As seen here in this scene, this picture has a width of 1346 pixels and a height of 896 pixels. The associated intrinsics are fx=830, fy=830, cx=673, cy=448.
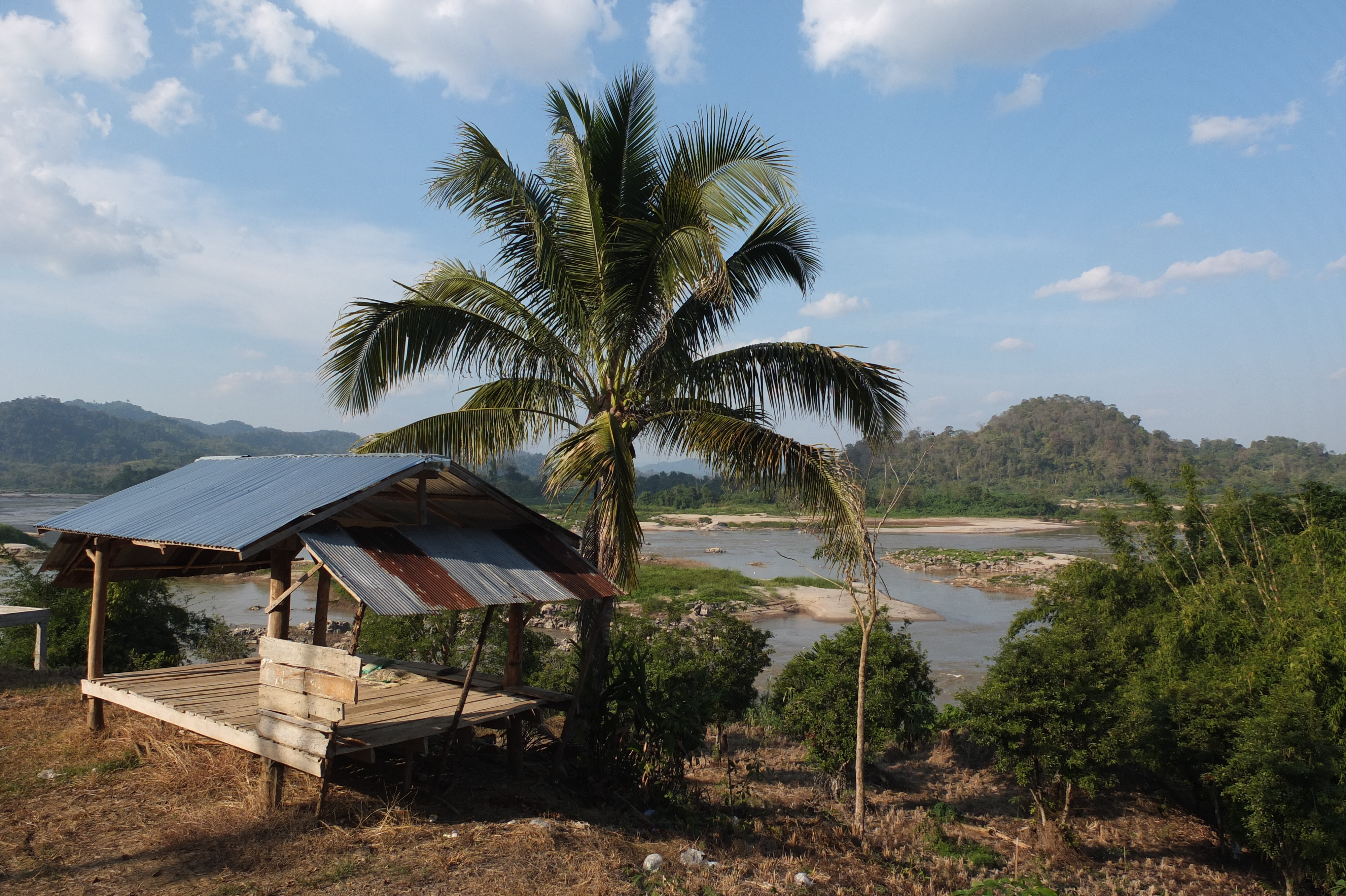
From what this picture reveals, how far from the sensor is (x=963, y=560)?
49.1 metres

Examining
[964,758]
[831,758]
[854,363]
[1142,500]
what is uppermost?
[854,363]

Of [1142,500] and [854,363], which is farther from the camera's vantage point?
[1142,500]

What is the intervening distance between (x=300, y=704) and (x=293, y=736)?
231 mm

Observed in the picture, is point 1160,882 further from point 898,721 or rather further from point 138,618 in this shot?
point 138,618

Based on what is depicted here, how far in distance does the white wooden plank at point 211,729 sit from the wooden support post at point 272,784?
112mm

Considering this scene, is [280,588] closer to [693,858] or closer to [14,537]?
[693,858]

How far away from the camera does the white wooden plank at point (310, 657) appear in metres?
5.40

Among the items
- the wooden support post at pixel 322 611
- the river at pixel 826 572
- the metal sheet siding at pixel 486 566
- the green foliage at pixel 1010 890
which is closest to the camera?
the green foliage at pixel 1010 890

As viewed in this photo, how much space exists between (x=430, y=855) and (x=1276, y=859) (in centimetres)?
1004

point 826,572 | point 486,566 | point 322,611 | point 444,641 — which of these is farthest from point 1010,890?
point 826,572

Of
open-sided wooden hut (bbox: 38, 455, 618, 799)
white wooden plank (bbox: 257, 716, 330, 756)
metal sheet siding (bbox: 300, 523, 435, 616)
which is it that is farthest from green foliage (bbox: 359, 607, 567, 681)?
metal sheet siding (bbox: 300, 523, 435, 616)

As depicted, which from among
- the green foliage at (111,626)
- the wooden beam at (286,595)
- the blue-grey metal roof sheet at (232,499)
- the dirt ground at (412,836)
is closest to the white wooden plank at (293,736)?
the dirt ground at (412,836)

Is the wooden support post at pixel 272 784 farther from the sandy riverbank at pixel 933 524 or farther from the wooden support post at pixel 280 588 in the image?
the sandy riverbank at pixel 933 524

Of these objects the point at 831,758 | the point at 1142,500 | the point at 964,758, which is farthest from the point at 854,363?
the point at 1142,500
